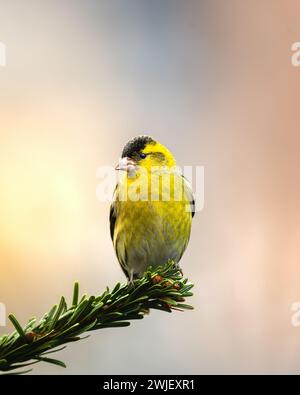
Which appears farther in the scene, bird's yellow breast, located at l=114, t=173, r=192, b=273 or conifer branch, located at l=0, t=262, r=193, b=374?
bird's yellow breast, located at l=114, t=173, r=192, b=273

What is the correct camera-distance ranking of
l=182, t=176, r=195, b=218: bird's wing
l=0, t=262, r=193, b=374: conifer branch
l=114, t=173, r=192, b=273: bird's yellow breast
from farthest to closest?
l=182, t=176, r=195, b=218: bird's wing < l=114, t=173, r=192, b=273: bird's yellow breast < l=0, t=262, r=193, b=374: conifer branch

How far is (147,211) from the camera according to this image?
1191 millimetres

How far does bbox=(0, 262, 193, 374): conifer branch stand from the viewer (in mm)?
622

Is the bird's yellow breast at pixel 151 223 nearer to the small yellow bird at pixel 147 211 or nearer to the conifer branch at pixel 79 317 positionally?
the small yellow bird at pixel 147 211

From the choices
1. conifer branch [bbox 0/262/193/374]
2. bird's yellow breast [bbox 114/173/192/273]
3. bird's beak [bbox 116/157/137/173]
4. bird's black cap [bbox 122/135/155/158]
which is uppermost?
bird's black cap [bbox 122/135/155/158]

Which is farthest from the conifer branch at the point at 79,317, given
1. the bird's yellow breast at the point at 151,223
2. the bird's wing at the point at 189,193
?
the bird's wing at the point at 189,193

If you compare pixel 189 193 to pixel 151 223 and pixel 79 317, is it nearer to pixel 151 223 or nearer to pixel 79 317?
pixel 151 223

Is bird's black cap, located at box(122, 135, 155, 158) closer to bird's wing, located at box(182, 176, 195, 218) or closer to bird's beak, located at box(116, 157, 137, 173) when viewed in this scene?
bird's beak, located at box(116, 157, 137, 173)

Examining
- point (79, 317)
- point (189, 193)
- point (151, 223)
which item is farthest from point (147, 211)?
point (79, 317)

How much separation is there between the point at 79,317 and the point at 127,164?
2.17 feet

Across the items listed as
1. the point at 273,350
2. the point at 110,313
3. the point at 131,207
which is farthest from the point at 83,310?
the point at 273,350

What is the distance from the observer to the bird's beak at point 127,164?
1286 mm

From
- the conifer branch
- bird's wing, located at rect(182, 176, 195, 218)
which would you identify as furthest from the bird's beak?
the conifer branch
